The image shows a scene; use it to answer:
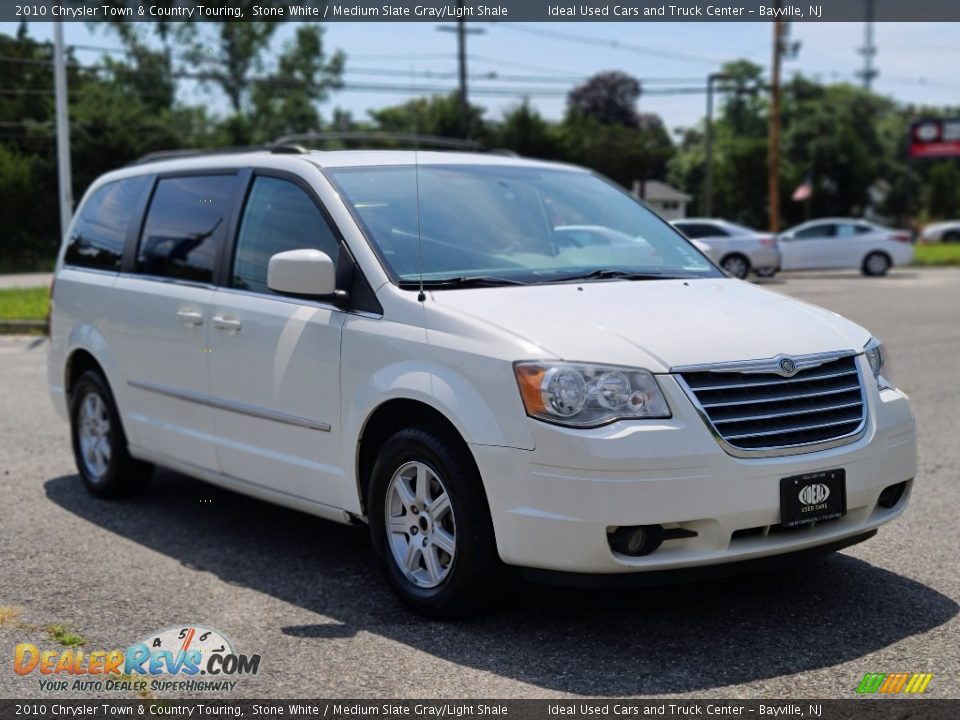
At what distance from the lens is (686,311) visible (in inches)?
186

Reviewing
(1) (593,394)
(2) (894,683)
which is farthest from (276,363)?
(2) (894,683)

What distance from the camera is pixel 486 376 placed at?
172 inches

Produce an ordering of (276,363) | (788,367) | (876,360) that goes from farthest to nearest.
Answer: (276,363) < (876,360) < (788,367)

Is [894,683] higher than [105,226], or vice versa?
[105,226]

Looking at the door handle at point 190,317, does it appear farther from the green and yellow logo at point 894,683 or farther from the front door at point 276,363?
the green and yellow logo at point 894,683

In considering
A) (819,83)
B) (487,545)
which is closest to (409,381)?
(487,545)

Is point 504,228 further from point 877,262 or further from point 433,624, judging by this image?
point 877,262

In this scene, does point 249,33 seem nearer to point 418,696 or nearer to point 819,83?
point 819,83

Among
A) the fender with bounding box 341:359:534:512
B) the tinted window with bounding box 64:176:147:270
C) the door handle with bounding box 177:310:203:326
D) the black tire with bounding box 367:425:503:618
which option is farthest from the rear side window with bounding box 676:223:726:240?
the black tire with bounding box 367:425:503:618

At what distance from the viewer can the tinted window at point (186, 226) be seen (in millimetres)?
6086

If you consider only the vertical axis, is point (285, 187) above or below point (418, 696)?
above

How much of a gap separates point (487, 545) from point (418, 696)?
0.70 meters

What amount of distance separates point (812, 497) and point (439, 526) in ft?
4.52

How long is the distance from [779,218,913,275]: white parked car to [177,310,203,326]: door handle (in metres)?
28.0
